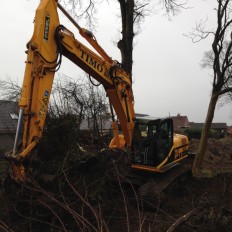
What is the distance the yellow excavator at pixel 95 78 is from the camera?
258 inches

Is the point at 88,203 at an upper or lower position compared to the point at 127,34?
lower

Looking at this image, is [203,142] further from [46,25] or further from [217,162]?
[46,25]

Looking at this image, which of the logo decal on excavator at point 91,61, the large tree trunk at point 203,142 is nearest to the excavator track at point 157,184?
the large tree trunk at point 203,142

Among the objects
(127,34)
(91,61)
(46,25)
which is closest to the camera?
(46,25)

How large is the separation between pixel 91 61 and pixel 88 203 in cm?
380

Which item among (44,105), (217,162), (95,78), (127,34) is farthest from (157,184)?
(217,162)

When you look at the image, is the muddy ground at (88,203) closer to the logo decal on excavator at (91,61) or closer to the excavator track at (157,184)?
the excavator track at (157,184)

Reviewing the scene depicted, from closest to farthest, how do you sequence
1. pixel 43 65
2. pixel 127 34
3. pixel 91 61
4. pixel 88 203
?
pixel 88 203 → pixel 43 65 → pixel 91 61 → pixel 127 34

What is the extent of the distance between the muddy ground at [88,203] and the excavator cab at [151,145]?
498mm

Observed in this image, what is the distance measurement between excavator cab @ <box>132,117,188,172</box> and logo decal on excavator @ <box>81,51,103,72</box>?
5.61ft

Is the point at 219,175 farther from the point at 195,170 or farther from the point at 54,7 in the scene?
the point at 54,7

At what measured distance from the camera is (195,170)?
1227cm

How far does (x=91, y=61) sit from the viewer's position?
8.12m

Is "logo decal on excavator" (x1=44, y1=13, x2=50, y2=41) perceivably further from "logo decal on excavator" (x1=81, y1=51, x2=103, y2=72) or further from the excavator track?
the excavator track
